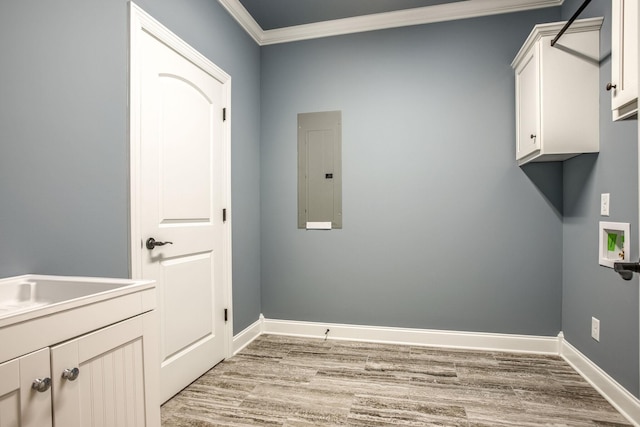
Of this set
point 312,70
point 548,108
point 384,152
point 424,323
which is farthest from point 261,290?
point 548,108

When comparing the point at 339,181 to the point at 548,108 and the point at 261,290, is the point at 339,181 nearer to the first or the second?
the point at 261,290

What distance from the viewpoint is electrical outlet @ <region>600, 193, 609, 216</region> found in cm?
208

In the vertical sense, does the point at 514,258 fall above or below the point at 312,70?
below

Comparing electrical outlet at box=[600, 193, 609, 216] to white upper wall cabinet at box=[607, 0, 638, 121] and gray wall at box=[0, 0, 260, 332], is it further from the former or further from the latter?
gray wall at box=[0, 0, 260, 332]

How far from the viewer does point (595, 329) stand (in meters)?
2.21

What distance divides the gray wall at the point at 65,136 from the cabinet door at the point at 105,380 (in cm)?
52

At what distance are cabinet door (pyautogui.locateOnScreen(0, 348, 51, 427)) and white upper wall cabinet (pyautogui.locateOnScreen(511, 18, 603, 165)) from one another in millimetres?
2700

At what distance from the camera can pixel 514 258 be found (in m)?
2.79

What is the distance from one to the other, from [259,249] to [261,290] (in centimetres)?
40

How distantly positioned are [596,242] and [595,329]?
560 mm

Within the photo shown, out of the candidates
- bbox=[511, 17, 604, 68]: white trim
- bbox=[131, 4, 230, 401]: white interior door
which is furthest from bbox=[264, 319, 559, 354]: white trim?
bbox=[511, 17, 604, 68]: white trim

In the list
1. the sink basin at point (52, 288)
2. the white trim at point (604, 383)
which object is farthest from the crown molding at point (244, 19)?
the white trim at point (604, 383)

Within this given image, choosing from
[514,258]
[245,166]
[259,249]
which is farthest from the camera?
[259,249]

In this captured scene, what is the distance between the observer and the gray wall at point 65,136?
1.25 m
